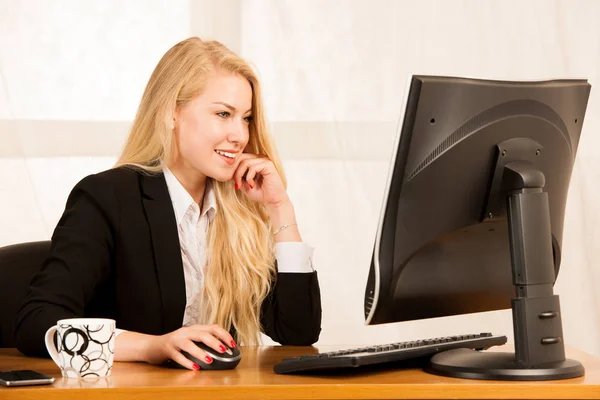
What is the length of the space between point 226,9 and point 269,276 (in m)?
1.40

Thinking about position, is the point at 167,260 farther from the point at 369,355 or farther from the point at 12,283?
the point at 369,355

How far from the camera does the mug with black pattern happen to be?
137 centimetres

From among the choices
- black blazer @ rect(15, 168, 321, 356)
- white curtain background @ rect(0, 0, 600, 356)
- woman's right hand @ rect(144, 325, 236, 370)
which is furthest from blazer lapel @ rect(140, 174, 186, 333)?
white curtain background @ rect(0, 0, 600, 356)

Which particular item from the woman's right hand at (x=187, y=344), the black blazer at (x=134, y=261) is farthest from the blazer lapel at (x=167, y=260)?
the woman's right hand at (x=187, y=344)

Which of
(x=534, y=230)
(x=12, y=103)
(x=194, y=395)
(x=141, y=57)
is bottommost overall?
(x=194, y=395)

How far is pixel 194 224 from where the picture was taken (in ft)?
7.39

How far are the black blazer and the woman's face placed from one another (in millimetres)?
119

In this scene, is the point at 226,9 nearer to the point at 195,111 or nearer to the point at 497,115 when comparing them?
the point at 195,111

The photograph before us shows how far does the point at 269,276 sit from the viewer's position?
2.27 metres

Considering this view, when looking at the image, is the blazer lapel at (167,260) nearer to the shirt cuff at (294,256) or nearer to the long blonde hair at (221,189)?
the long blonde hair at (221,189)

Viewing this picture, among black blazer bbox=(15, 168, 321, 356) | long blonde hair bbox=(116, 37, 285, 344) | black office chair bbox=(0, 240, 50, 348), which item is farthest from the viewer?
long blonde hair bbox=(116, 37, 285, 344)

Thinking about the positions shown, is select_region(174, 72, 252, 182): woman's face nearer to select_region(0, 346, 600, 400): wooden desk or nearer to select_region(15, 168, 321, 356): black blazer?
select_region(15, 168, 321, 356): black blazer

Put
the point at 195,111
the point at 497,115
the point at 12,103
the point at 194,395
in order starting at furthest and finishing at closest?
the point at 12,103
the point at 195,111
the point at 497,115
the point at 194,395

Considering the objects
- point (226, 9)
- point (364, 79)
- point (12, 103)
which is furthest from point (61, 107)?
point (364, 79)
